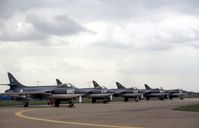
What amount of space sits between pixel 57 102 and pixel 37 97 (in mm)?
3622

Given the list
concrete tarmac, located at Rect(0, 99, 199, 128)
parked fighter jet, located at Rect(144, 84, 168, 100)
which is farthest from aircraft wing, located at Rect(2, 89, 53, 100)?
parked fighter jet, located at Rect(144, 84, 168, 100)

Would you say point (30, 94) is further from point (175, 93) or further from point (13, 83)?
point (175, 93)

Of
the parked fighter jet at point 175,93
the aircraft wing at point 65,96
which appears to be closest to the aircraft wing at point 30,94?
the aircraft wing at point 65,96

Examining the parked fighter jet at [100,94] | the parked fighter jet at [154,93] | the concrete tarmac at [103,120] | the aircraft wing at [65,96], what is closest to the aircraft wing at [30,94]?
the aircraft wing at [65,96]

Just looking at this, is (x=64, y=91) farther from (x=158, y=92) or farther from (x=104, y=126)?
(x=158, y=92)

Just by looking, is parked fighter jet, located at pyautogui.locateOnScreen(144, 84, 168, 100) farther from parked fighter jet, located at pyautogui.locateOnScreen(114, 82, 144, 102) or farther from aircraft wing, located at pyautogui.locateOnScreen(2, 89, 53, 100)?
aircraft wing, located at pyautogui.locateOnScreen(2, 89, 53, 100)

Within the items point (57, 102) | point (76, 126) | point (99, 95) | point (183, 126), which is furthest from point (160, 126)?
point (99, 95)

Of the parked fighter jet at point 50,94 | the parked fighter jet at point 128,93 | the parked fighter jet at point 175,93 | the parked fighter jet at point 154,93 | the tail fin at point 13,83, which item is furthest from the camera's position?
the parked fighter jet at point 175,93

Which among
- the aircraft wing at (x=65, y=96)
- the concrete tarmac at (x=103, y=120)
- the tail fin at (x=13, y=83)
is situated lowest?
the concrete tarmac at (x=103, y=120)

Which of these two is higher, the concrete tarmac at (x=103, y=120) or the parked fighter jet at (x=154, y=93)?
the parked fighter jet at (x=154, y=93)

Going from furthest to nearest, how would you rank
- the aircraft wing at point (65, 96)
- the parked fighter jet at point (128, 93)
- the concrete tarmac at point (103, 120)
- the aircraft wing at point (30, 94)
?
the parked fighter jet at point (128, 93) → the aircraft wing at point (30, 94) → the aircraft wing at point (65, 96) → the concrete tarmac at point (103, 120)

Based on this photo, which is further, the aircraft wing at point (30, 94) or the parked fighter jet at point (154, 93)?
the parked fighter jet at point (154, 93)

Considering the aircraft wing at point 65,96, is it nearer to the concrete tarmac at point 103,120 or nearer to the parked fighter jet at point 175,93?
the concrete tarmac at point 103,120

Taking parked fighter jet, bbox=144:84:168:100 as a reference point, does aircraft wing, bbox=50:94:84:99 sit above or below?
below
